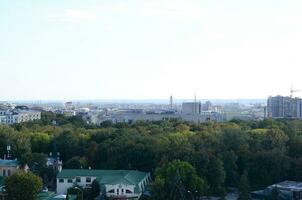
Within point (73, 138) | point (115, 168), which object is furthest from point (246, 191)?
point (73, 138)

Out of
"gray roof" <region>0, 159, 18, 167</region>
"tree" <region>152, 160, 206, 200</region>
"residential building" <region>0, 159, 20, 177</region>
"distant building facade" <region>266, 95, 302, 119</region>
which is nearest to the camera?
"tree" <region>152, 160, 206, 200</region>

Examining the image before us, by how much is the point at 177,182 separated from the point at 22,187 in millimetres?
3469

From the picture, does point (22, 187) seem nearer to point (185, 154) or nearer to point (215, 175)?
point (215, 175)

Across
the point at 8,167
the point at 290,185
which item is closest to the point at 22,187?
the point at 8,167

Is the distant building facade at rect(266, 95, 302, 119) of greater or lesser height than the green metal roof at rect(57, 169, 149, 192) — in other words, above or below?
above

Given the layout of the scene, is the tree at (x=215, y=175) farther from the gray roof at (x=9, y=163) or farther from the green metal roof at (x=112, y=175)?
the gray roof at (x=9, y=163)

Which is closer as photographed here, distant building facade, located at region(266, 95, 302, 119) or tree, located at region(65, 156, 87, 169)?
tree, located at region(65, 156, 87, 169)

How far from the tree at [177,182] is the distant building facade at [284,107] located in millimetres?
34521

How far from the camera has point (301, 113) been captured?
1842 inches

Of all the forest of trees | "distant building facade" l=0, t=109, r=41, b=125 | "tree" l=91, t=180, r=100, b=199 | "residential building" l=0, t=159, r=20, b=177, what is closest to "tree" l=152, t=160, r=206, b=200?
the forest of trees

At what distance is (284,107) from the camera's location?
4841cm

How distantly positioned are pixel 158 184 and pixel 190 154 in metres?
2.64

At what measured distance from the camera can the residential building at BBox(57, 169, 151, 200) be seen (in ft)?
46.5

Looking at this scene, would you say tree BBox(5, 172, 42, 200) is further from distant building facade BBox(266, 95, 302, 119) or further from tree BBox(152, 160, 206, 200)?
distant building facade BBox(266, 95, 302, 119)
